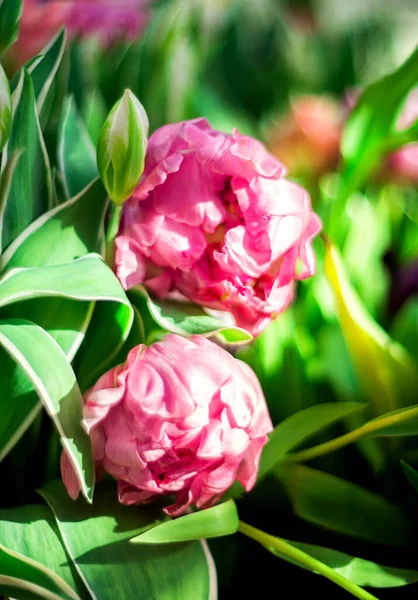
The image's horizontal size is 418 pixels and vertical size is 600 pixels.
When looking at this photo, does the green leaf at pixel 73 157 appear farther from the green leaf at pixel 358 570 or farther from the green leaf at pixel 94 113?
the green leaf at pixel 358 570

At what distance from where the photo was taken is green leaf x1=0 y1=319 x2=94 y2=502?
359 mm

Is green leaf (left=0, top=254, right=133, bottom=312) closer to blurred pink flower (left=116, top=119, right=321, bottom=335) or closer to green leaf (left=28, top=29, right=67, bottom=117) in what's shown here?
blurred pink flower (left=116, top=119, right=321, bottom=335)

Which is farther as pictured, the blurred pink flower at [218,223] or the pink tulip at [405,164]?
the pink tulip at [405,164]

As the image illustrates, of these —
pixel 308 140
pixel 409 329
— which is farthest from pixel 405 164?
pixel 409 329

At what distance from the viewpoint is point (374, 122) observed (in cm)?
55

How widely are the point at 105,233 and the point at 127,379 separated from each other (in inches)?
4.4

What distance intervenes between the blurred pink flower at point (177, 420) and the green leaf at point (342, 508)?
74 millimetres

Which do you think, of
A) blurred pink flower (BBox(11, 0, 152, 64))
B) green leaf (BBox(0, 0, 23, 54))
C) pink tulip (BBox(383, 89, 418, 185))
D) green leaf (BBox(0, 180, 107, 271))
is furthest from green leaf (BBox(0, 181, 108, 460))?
pink tulip (BBox(383, 89, 418, 185))

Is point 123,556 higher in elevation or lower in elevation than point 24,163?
lower

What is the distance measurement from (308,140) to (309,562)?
38cm

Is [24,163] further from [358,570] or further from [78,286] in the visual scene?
[358,570]

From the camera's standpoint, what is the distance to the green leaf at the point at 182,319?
16.1 inches

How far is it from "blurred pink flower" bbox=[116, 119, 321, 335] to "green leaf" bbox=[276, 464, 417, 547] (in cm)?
11

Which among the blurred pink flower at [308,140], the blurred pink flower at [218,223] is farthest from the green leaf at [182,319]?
the blurred pink flower at [308,140]
